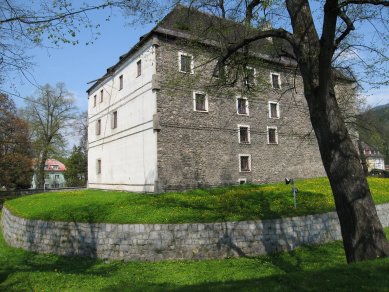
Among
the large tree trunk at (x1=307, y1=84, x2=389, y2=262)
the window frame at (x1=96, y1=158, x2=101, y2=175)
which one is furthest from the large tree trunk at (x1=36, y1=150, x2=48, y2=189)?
the large tree trunk at (x1=307, y1=84, x2=389, y2=262)

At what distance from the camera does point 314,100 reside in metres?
7.82

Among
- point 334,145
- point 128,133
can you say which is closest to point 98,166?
point 128,133

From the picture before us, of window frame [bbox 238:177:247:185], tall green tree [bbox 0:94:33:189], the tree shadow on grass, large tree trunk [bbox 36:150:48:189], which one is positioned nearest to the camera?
the tree shadow on grass

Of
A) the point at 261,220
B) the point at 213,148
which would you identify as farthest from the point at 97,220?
the point at 213,148

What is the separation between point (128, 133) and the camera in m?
27.7

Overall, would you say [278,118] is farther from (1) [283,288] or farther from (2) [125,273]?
(1) [283,288]

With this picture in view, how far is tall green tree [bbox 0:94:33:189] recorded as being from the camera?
36.9 metres

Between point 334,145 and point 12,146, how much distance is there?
39.4 m

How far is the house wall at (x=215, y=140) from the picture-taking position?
23984 millimetres

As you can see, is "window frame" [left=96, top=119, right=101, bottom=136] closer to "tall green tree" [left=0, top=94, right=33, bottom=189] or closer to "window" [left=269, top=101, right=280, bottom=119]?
"tall green tree" [left=0, top=94, right=33, bottom=189]

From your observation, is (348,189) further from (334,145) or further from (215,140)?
(215,140)

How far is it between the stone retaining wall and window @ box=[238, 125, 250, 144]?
580 inches

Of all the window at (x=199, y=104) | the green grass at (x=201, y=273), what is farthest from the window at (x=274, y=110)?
the green grass at (x=201, y=273)

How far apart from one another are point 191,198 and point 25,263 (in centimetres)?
720
